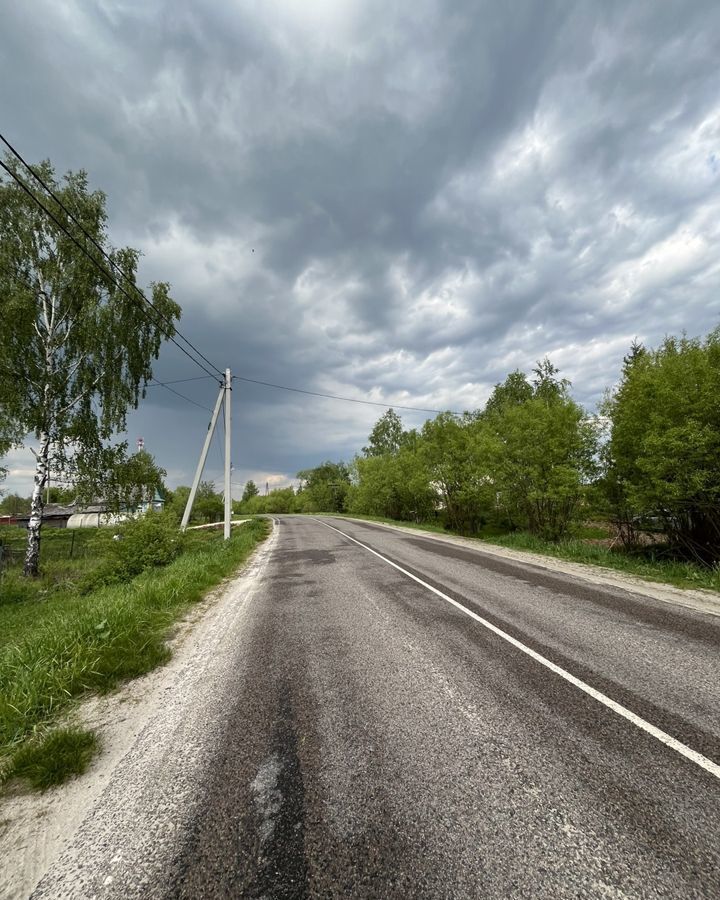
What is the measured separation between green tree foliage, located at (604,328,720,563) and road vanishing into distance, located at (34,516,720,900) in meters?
7.46

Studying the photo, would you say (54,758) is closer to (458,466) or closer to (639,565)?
(639,565)

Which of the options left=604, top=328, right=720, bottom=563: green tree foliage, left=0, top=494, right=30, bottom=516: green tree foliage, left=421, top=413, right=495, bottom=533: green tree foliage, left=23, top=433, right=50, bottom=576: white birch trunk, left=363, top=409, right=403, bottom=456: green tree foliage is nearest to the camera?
left=604, top=328, right=720, bottom=563: green tree foliage

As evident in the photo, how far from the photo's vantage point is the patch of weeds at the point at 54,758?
2586 millimetres

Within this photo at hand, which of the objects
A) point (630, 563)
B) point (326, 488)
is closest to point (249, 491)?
point (326, 488)

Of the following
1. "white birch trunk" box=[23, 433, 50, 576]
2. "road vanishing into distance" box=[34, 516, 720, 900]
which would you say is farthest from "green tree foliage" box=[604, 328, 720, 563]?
"white birch trunk" box=[23, 433, 50, 576]

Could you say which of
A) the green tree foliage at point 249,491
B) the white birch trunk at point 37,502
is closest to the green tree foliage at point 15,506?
the green tree foliage at point 249,491

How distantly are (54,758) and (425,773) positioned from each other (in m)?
2.88

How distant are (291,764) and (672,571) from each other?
33.9 feet

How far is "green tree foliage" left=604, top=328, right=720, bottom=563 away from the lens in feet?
33.9

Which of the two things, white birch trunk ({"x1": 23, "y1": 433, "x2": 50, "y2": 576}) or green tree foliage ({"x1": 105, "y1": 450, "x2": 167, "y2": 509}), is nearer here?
white birch trunk ({"x1": 23, "y1": 433, "x2": 50, "y2": 576})

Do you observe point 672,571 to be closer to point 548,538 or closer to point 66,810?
point 548,538

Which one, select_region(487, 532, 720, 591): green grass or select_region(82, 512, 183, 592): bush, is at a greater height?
select_region(82, 512, 183, 592): bush

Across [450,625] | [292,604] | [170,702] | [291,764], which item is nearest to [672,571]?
[450,625]

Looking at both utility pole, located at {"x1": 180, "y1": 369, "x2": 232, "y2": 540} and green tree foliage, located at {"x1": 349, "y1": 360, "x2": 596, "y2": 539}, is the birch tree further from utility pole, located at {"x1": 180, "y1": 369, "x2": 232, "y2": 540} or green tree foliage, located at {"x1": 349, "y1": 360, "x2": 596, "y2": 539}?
green tree foliage, located at {"x1": 349, "y1": 360, "x2": 596, "y2": 539}
